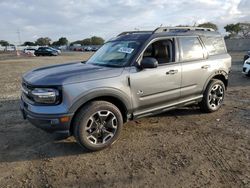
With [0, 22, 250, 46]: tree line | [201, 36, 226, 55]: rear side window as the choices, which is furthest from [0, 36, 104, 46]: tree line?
[201, 36, 226, 55]: rear side window

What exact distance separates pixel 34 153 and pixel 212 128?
338cm

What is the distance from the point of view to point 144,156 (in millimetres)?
4305

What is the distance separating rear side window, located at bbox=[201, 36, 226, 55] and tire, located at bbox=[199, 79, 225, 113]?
2.22 ft

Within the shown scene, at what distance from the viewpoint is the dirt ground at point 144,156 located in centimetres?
364

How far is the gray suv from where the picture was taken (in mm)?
4191

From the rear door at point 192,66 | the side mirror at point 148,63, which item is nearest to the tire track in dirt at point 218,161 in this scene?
the rear door at point 192,66

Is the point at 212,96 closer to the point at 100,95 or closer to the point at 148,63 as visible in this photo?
the point at 148,63

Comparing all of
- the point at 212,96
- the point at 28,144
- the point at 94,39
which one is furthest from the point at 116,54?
the point at 94,39

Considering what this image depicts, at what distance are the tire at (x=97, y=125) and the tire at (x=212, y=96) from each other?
2455 mm

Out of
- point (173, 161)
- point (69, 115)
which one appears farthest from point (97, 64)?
point (173, 161)

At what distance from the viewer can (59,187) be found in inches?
138

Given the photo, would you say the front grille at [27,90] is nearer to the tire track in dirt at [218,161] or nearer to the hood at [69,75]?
the hood at [69,75]

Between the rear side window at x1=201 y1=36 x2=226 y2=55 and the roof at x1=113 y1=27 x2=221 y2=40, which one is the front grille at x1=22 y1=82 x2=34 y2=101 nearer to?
the roof at x1=113 y1=27 x2=221 y2=40

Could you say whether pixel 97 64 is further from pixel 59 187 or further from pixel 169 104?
pixel 59 187
